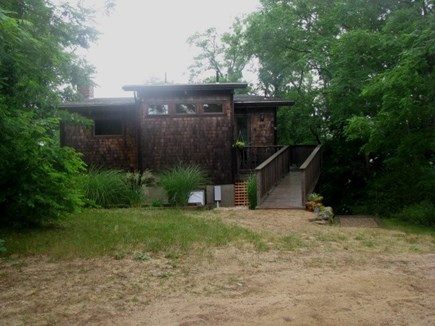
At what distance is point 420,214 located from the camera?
12.1 metres

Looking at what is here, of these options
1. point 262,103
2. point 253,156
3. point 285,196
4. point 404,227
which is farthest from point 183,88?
point 404,227

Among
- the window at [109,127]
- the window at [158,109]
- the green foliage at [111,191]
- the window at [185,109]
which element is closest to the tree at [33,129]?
the green foliage at [111,191]

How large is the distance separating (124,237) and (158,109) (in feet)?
33.7

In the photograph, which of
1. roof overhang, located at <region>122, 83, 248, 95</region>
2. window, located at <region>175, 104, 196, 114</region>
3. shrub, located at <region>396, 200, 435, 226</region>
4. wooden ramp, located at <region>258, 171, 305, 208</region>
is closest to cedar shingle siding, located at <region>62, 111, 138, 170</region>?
roof overhang, located at <region>122, 83, 248, 95</region>

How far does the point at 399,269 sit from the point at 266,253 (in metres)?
2.01

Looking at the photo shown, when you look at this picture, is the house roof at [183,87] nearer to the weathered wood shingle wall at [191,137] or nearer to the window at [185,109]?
the weathered wood shingle wall at [191,137]

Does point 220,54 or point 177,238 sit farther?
point 220,54

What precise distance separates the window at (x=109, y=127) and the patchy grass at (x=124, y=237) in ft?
28.9

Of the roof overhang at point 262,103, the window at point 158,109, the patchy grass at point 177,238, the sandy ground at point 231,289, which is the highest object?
the roof overhang at point 262,103

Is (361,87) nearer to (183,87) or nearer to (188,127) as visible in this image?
(183,87)

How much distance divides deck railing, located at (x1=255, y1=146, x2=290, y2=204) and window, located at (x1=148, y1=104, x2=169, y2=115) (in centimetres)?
485

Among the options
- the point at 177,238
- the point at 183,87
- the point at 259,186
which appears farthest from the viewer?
the point at 183,87

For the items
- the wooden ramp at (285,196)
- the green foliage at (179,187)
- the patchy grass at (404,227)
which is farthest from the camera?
the green foliage at (179,187)

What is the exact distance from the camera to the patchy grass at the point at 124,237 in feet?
→ 23.1
